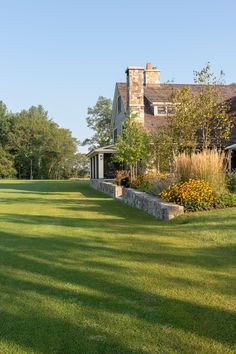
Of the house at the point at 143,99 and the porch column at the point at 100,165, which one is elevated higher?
the house at the point at 143,99

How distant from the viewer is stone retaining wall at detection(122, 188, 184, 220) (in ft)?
31.4

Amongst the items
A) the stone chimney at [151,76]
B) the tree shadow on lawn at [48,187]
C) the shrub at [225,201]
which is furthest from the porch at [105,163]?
the shrub at [225,201]

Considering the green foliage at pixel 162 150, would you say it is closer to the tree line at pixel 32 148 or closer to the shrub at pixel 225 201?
the shrub at pixel 225 201

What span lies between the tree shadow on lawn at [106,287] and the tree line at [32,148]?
5593 centimetres

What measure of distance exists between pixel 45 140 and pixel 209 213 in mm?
55128

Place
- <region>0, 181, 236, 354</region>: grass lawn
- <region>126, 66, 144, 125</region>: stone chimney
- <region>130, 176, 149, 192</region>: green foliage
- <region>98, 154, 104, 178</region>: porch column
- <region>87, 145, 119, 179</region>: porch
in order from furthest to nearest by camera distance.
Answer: <region>98, 154, 104, 178</region>: porch column → <region>87, 145, 119, 179</region>: porch → <region>126, 66, 144, 125</region>: stone chimney → <region>130, 176, 149, 192</region>: green foliage → <region>0, 181, 236, 354</region>: grass lawn

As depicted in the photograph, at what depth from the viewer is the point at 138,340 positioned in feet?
10.9

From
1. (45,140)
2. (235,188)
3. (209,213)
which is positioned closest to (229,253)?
(209,213)

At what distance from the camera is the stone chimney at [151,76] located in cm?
3065

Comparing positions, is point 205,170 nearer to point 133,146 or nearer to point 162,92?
point 133,146

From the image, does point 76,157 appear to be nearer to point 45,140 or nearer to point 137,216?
point 45,140

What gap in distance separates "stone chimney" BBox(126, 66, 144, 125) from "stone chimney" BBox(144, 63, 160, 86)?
7015mm

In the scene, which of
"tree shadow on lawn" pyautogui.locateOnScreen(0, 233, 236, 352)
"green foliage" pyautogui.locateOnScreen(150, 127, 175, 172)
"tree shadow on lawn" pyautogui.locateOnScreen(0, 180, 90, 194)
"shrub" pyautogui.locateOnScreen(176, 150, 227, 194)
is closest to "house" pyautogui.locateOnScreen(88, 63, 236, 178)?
"tree shadow on lawn" pyautogui.locateOnScreen(0, 180, 90, 194)

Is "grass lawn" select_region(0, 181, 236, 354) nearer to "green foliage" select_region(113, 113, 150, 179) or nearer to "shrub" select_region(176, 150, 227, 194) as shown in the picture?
"shrub" select_region(176, 150, 227, 194)
